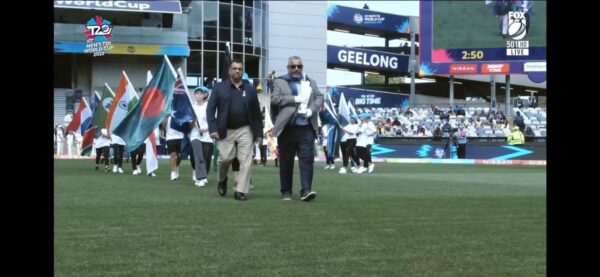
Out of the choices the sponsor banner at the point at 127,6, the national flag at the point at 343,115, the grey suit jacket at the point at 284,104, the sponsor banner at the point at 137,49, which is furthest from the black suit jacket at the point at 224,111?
the sponsor banner at the point at 137,49

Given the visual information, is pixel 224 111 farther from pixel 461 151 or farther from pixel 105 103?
pixel 461 151

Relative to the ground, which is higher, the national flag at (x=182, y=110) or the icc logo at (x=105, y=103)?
the icc logo at (x=105, y=103)

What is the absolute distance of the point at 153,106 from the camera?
16.0 metres

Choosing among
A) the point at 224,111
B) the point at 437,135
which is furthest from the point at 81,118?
the point at 437,135

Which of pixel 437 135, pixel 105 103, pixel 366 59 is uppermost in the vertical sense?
pixel 366 59

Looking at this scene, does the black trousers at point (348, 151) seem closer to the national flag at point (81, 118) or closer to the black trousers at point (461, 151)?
the national flag at point (81, 118)

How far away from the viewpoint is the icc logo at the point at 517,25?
164ft

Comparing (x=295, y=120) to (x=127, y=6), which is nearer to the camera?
(x=295, y=120)

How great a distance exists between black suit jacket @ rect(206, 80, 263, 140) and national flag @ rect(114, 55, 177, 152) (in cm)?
455

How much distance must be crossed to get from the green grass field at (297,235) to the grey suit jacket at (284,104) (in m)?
1.12

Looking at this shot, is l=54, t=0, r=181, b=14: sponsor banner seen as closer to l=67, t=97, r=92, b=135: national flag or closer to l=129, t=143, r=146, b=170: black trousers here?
l=67, t=97, r=92, b=135: national flag

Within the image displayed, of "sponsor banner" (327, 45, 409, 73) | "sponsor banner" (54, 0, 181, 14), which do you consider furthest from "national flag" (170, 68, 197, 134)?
"sponsor banner" (327, 45, 409, 73)

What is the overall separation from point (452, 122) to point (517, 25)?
884 centimetres
